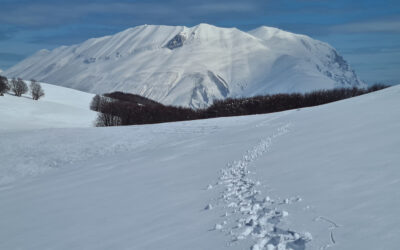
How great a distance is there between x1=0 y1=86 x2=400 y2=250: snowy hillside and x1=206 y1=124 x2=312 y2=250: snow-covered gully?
25mm

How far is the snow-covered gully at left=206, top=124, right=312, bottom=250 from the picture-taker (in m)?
5.79

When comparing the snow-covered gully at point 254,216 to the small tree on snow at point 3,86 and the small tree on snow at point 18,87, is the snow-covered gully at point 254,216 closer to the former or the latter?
the small tree on snow at point 3,86

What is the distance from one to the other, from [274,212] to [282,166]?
158 inches

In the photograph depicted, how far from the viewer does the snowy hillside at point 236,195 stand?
243 inches

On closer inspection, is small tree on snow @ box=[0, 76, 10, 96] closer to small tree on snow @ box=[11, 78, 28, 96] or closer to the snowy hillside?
small tree on snow @ box=[11, 78, 28, 96]

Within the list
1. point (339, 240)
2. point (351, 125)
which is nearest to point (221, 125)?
point (351, 125)

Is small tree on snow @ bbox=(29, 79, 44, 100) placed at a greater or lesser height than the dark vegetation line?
greater

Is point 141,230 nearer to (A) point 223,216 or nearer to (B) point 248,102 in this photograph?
(A) point 223,216

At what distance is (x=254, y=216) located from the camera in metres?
7.15

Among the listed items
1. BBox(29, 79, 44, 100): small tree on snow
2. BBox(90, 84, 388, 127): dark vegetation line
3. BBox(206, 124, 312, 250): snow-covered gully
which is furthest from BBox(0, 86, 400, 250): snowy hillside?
BBox(29, 79, 44, 100): small tree on snow

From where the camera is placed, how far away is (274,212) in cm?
719

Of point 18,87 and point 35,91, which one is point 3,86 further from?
point 35,91

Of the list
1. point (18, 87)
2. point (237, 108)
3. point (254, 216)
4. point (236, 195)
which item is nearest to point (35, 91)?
point (18, 87)

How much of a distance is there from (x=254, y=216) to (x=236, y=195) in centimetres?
192
